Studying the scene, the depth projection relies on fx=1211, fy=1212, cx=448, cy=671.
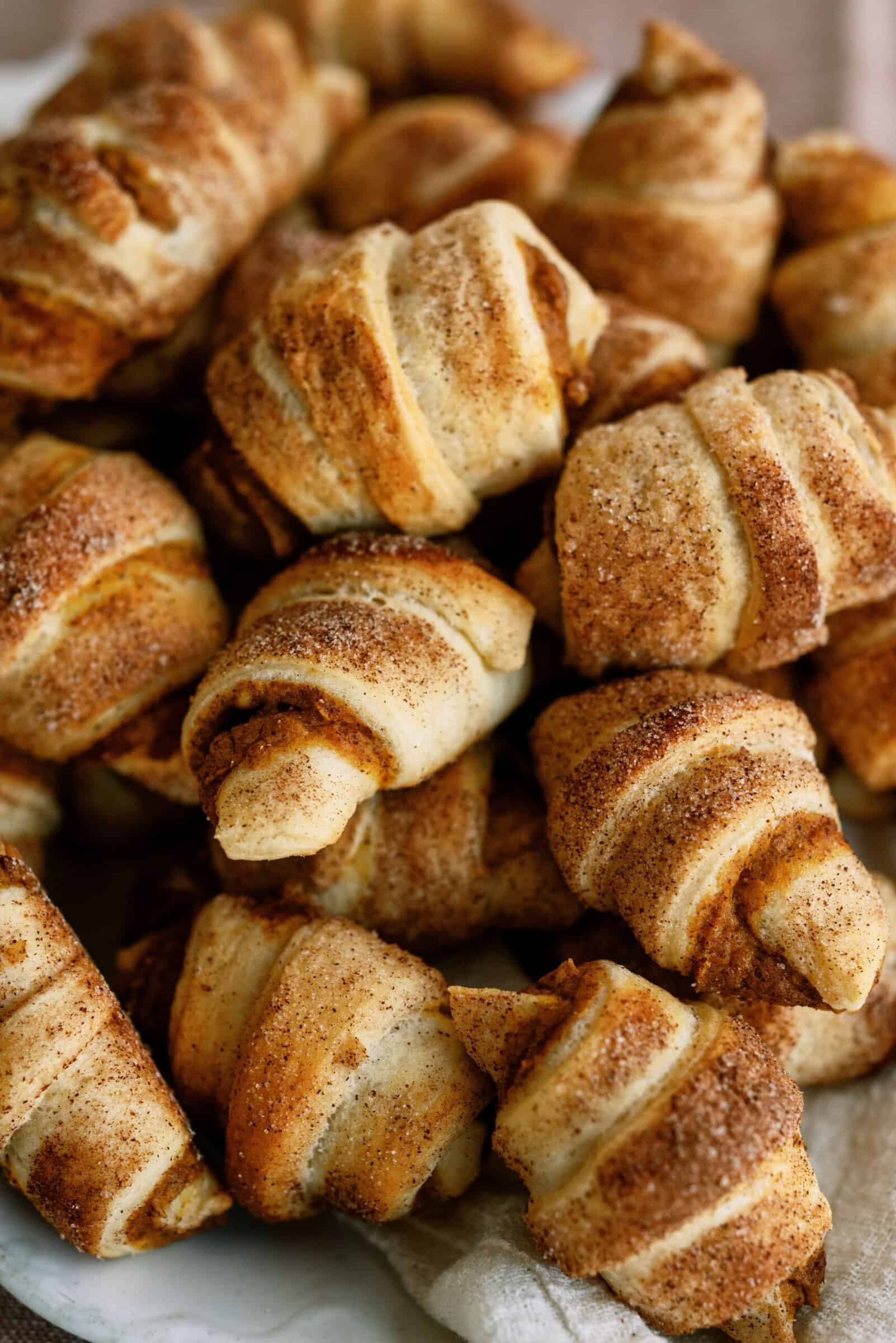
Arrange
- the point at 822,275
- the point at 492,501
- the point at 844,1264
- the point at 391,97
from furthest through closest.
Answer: the point at 391,97 → the point at 822,275 → the point at 492,501 → the point at 844,1264

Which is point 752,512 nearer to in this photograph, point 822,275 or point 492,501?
point 492,501

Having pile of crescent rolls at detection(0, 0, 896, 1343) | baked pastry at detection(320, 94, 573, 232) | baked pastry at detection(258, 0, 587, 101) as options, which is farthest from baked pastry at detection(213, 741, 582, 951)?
baked pastry at detection(258, 0, 587, 101)

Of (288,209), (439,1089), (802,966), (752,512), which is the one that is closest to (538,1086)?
(439,1089)

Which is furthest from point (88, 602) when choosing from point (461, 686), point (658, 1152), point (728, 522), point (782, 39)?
point (782, 39)

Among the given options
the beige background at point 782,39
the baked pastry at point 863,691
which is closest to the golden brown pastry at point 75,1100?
the baked pastry at point 863,691

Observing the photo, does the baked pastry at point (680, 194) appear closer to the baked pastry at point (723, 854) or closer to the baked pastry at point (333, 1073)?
the baked pastry at point (723, 854)

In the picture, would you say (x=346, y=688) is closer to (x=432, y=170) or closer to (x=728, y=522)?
(x=728, y=522)
